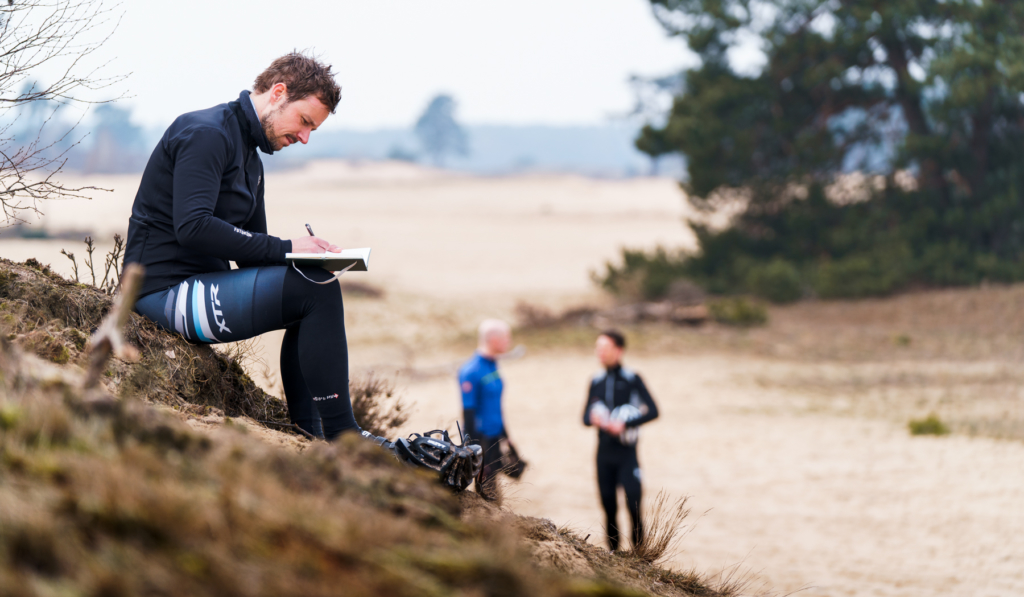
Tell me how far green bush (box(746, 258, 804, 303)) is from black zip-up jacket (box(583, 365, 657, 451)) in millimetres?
17360

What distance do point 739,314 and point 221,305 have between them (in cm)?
1788

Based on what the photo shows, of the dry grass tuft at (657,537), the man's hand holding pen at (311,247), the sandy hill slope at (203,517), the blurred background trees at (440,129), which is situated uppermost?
the blurred background trees at (440,129)

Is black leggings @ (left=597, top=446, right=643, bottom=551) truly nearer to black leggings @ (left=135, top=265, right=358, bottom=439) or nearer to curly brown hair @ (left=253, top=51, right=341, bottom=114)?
black leggings @ (left=135, top=265, right=358, bottom=439)

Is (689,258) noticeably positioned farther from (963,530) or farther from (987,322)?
(963,530)

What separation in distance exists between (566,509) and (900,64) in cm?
1844

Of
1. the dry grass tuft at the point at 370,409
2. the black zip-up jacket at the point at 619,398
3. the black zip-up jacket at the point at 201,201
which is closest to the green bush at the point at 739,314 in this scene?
the black zip-up jacket at the point at 619,398

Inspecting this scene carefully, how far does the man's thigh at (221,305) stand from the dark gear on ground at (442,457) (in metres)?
0.61

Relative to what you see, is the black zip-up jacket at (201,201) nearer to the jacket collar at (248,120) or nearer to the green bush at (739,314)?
the jacket collar at (248,120)

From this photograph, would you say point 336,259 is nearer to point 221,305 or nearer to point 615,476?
point 221,305

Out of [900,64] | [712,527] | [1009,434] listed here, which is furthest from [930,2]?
[712,527]

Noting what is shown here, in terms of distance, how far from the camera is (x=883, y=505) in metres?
7.98

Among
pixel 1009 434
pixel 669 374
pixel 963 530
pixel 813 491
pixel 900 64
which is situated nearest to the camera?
pixel 963 530

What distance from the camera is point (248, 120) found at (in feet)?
9.71

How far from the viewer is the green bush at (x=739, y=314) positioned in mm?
19547
